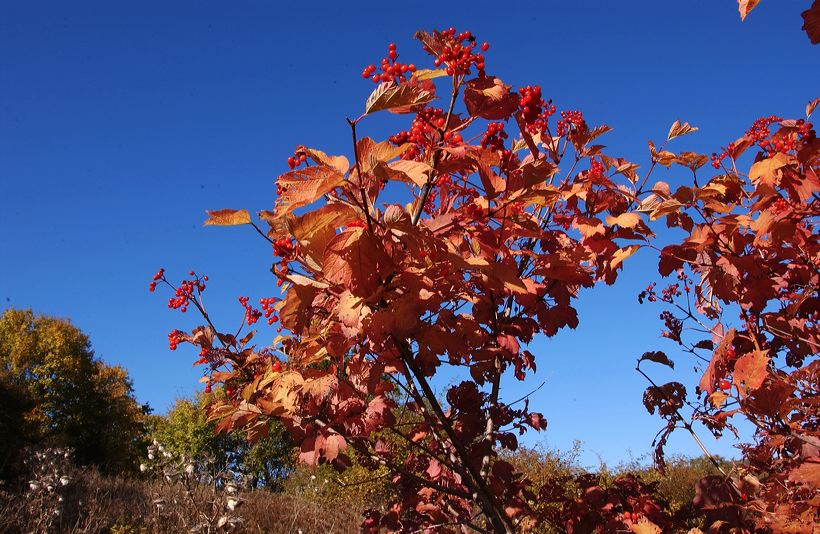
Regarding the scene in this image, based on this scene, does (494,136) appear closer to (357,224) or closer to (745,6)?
(357,224)

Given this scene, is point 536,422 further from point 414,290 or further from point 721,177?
point 414,290

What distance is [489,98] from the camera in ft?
5.17

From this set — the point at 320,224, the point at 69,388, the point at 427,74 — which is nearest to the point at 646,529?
the point at 320,224

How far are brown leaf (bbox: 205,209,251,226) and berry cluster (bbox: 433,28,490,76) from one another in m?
0.73

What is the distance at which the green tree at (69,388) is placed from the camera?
23.0 meters

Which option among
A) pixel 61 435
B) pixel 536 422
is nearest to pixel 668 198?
pixel 536 422

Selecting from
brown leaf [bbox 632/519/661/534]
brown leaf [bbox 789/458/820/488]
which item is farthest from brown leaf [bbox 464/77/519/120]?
brown leaf [bbox 632/519/661/534]

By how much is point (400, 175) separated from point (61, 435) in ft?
79.4

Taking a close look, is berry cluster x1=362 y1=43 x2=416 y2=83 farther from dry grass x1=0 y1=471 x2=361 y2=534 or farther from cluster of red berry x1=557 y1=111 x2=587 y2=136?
dry grass x1=0 y1=471 x2=361 y2=534

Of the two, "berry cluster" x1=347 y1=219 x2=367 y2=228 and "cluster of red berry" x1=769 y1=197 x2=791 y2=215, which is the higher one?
"cluster of red berry" x1=769 y1=197 x2=791 y2=215

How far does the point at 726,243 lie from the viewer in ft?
8.07

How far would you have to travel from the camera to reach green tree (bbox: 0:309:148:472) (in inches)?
905

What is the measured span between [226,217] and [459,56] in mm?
819

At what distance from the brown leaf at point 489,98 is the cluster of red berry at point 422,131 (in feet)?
0.39
